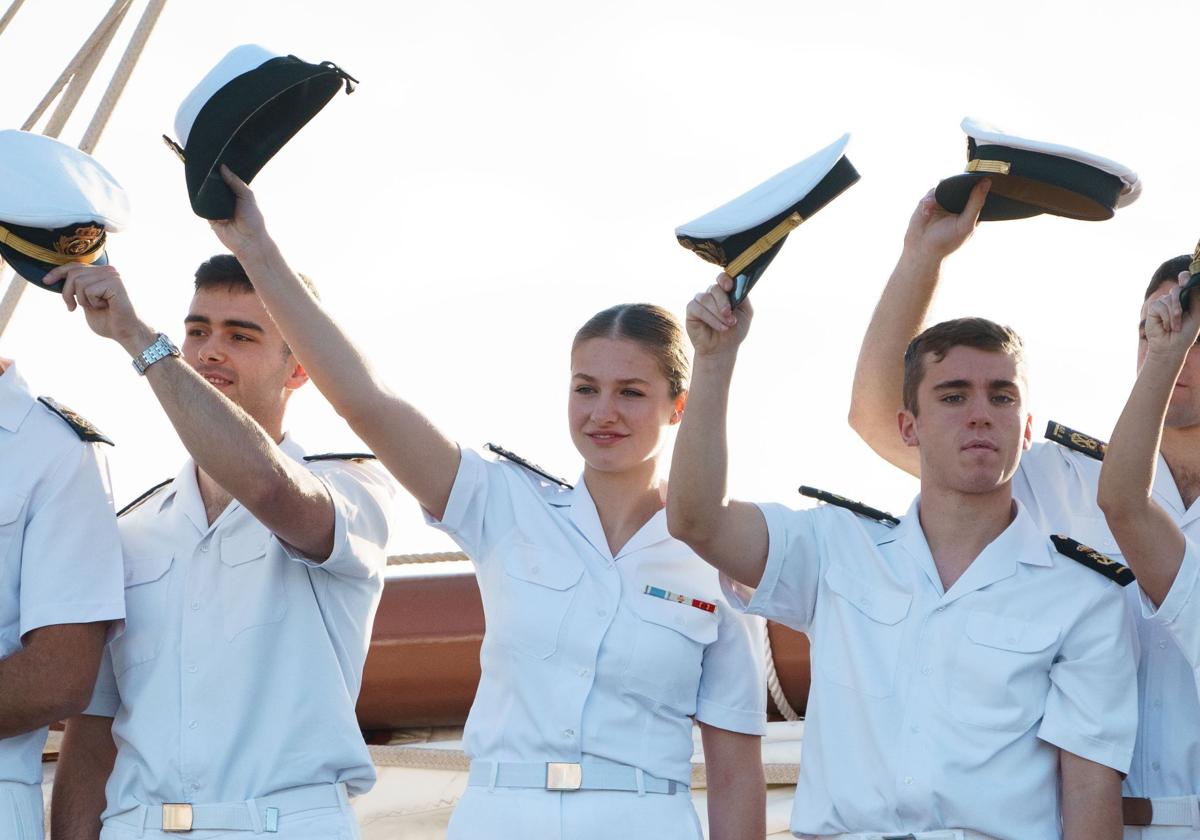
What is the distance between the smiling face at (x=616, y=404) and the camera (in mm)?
3605

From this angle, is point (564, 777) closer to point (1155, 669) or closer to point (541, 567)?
point (541, 567)

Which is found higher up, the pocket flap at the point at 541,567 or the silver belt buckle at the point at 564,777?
the pocket flap at the point at 541,567

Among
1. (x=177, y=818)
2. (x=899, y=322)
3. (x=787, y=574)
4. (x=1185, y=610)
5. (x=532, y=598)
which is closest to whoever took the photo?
(x=1185, y=610)

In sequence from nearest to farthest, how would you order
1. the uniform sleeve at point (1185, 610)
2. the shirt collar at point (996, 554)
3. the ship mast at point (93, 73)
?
the uniform sleeve at point (1185, 610), the shirt collar at point (996, 554), the ship mast at point (93, 73)

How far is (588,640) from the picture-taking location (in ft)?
11.3

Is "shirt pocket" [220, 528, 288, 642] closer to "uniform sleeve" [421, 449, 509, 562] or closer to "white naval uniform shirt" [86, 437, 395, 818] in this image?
"white naval uniform shirt" [86, 437, 395, 818]

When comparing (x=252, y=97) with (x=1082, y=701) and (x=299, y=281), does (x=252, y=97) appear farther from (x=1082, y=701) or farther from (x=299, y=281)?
(x=1082, y=701)

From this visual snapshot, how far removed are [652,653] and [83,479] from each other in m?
1.14

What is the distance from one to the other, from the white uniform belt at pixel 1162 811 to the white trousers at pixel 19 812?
199cm

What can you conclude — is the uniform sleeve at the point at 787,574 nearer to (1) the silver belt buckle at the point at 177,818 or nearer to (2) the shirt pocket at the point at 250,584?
(2) the shirt pocket at the point at 250,584

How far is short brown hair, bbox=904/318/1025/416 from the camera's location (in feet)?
11.3

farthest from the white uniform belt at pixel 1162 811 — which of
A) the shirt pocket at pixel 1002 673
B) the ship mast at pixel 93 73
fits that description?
the ship mast at pixel 93 73

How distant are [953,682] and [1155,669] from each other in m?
0.44

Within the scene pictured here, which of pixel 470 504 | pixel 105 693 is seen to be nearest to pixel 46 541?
pixel 105 693
